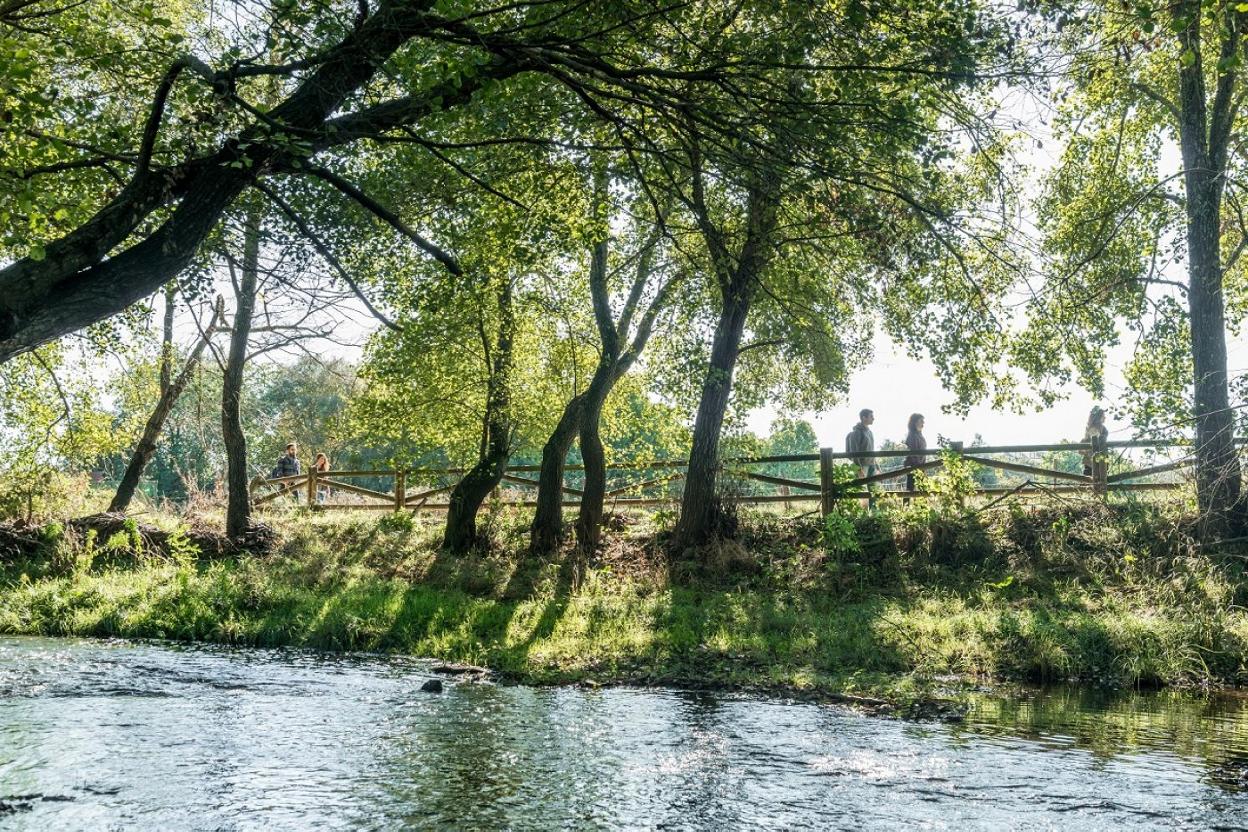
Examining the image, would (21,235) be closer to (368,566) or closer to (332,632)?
(332,632)

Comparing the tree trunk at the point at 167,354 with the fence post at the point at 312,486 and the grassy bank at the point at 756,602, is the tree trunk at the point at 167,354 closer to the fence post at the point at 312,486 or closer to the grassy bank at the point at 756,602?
the grassy bank at the point at 756,602

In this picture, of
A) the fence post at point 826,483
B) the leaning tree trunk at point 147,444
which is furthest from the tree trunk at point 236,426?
the fence post at point 826,483

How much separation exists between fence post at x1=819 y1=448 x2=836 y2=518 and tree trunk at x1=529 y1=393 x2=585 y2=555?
4.46m

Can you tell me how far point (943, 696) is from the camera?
10.6m

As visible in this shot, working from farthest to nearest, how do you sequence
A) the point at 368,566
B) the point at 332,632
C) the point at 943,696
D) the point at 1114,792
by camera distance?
the point at 368,566 < the point at 332,632 < the point at 943,696 < the point at 1114,792

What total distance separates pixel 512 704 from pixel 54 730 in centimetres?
371

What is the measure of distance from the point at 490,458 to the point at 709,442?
4.54 metres

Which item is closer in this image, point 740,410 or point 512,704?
point 512,704

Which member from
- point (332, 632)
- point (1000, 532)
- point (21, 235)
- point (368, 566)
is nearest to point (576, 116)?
point (21, 235)

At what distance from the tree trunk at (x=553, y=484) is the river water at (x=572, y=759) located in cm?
864

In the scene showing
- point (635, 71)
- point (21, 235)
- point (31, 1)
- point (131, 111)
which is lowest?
point (21, 235)

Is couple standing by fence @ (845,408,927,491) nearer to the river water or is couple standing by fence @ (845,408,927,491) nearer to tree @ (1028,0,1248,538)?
tree @ (1028,0,1248,538)

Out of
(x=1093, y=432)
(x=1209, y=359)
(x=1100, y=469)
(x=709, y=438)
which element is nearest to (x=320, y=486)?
(x=709, y=438)

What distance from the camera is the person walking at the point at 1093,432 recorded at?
18.1 metres
